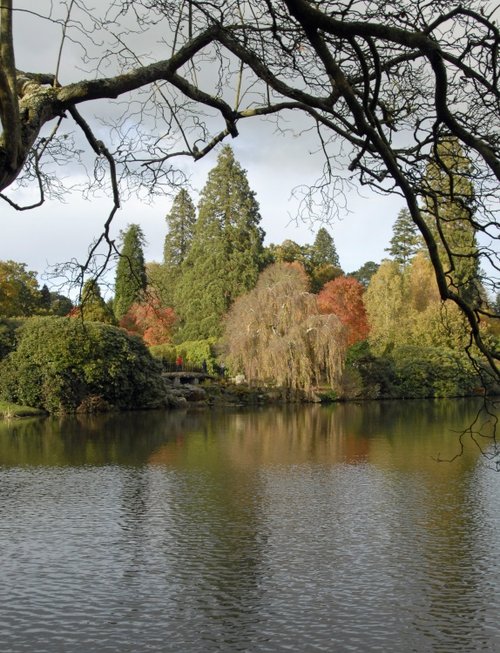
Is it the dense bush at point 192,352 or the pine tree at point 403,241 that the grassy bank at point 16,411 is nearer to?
the dense bush at point 192,352

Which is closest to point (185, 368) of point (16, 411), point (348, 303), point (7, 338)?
point (7, 338)

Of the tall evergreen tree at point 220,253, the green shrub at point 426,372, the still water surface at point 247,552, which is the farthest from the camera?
the tall evergreen tree at point 220,253

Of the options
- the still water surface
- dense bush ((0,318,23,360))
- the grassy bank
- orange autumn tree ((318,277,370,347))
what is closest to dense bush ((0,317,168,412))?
dense bush ((0,318,23,360))

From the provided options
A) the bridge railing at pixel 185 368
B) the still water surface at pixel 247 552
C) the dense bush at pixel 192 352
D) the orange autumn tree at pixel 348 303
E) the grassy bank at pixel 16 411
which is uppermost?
the orange autumn tree at pixel 348 303

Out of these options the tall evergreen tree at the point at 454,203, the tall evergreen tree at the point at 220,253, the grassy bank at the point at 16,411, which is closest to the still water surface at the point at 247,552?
the tall evergreen tree at the point at 454,203

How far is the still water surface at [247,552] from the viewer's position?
506cm

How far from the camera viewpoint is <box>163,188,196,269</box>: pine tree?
46531mm

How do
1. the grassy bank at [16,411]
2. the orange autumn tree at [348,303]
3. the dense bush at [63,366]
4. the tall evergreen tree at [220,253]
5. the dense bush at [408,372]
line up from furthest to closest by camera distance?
the tall evergreen tree at [220,253] < the orange autumn tree at [348,303] < the dense bush at [408,372] < the dense bush at [63,366] < the grassy bank at [16,411]

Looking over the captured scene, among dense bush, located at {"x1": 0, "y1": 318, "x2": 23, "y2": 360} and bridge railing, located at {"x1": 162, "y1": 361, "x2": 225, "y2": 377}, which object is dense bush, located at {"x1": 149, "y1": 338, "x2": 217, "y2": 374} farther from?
dense bush, located at {"x1": 0, "y1": 318, "x2": 23, "y2": 360}

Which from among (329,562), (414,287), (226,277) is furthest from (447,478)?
(226,277)

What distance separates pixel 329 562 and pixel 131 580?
1.68 metres

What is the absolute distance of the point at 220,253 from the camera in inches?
1507

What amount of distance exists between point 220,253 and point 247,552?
105 ft

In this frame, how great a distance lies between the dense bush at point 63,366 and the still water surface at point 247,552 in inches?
328
